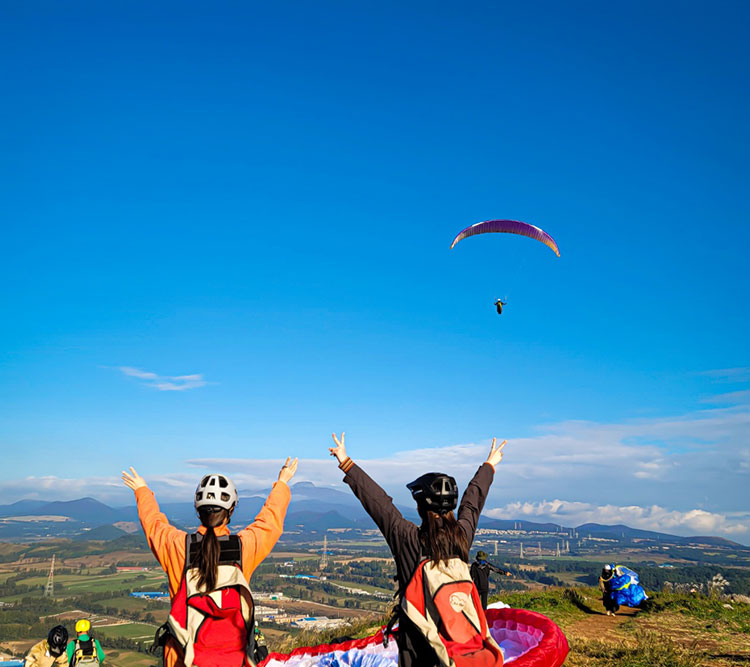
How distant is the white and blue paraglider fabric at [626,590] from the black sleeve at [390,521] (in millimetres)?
12470

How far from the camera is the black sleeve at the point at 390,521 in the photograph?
4.62m

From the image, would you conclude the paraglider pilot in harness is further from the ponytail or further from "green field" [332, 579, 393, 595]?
"green field" [332, 579, 393, 595]

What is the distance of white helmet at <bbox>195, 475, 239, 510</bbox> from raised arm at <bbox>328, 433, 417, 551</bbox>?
100 cm

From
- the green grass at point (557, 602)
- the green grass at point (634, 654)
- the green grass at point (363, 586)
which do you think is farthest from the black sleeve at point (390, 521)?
the green grass at point (363, 586)

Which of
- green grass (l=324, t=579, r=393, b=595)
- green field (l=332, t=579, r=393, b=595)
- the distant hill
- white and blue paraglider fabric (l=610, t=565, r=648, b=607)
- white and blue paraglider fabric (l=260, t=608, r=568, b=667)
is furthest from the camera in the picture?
the distant hill

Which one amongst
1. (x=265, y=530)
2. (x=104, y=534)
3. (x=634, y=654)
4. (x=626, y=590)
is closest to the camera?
(x=265, y=530)

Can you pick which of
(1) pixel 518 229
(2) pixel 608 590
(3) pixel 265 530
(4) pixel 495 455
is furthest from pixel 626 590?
(1) pixel 518 229

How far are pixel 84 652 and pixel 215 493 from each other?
7.69m

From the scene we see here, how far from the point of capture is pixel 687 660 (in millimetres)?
9867

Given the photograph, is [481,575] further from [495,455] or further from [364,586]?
[364,586]

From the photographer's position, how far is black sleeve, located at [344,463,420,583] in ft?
15.1

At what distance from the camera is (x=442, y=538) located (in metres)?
4.54

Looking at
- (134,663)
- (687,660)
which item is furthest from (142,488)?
(134,663)

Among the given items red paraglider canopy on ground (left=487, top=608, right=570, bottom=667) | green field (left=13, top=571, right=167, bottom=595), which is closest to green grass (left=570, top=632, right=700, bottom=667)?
red paraglider canopy on ground (left=487, top=608, right=570, bottom=667)
